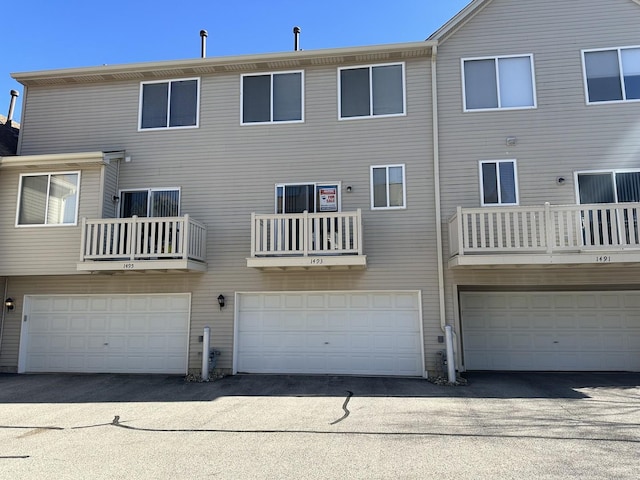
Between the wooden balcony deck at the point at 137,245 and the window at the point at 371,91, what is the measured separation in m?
4.99

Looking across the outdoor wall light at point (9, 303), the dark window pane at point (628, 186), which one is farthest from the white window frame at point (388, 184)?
the outdoor wall light at point (9, 303)

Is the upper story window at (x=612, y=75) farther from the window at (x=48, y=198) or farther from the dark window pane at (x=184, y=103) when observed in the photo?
the window at (x=48, y=198)

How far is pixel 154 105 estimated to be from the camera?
11.5m

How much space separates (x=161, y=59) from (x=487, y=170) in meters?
8.86

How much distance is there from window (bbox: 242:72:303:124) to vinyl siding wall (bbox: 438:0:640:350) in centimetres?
366

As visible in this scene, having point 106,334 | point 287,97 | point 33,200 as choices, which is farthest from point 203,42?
point 106,334

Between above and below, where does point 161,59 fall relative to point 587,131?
above

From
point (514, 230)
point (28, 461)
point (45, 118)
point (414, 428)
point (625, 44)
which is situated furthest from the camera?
point (45, 118)

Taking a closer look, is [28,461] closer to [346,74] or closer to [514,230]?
[514,230]

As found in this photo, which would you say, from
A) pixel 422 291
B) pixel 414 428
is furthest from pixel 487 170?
pixel 414 428

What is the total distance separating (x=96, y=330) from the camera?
10852 millimetres

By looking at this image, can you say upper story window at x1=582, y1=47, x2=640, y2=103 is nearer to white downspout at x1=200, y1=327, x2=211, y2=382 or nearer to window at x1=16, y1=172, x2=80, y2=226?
white downspout at x1=200, y1=327, x2=211, y2=382

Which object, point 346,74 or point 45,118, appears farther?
point 45,118

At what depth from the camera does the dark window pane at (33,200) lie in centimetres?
1055
